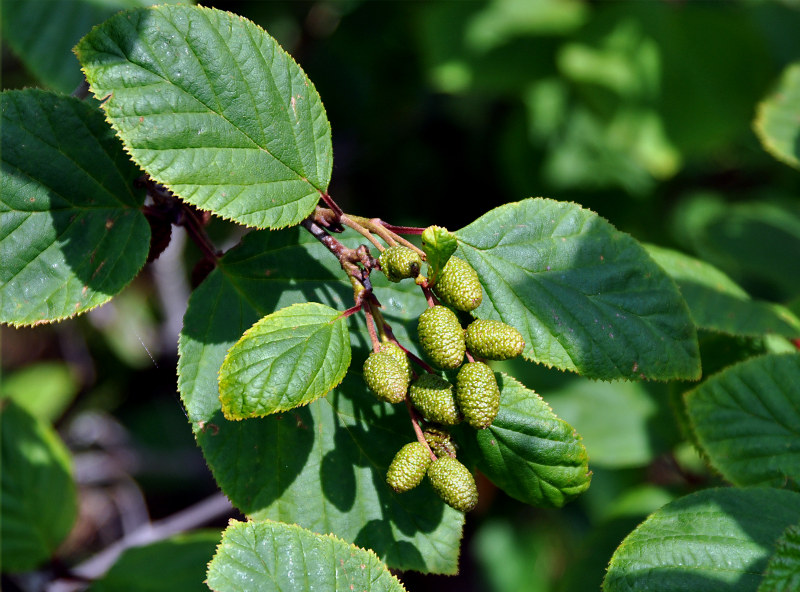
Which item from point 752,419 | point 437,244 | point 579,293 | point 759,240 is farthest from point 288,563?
point 759,240

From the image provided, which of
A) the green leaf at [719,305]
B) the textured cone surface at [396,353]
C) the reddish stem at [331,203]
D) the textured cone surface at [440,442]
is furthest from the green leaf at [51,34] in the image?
the green leaf at [719,305]

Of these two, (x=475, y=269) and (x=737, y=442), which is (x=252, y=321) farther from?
(x=737, y=442)

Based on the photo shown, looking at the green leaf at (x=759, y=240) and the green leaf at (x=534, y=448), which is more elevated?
the green leaf at (x=534, y=448)

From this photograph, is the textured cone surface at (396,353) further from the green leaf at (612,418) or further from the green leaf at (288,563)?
the green leaf at (612,418)

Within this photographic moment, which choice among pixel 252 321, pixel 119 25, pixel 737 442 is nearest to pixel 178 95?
pixel 119 25

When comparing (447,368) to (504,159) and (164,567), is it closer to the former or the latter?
(164,567)

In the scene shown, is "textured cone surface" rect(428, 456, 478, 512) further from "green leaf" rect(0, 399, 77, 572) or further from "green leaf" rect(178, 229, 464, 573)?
"green leaf" rect(0, 399, 77, 572)
